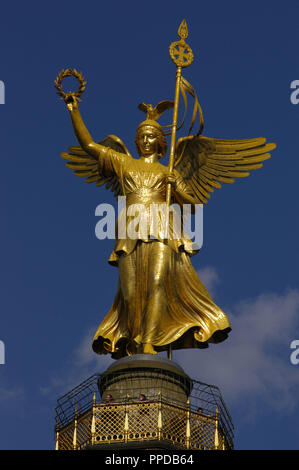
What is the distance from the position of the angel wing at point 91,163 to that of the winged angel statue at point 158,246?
25 millimetres

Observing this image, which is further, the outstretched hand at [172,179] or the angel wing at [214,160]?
the angel wing at [214,160]

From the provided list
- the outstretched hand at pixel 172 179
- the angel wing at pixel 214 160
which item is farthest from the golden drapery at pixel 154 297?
the angel wing at pixel 214 160

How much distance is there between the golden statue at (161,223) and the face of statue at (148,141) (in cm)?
2

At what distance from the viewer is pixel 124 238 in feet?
121

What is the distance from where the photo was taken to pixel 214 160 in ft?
127

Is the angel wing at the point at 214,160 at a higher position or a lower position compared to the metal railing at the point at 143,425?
higher

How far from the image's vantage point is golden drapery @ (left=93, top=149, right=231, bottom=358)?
35.9 m

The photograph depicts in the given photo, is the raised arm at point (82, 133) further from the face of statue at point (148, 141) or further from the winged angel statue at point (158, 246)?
the face of statue at point (148, 141)

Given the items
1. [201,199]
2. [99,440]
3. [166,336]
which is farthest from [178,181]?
[99,440]

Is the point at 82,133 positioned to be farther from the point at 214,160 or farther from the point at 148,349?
the point at 148,349

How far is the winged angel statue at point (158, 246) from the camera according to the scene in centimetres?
3603

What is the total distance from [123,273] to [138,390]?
3375mm
